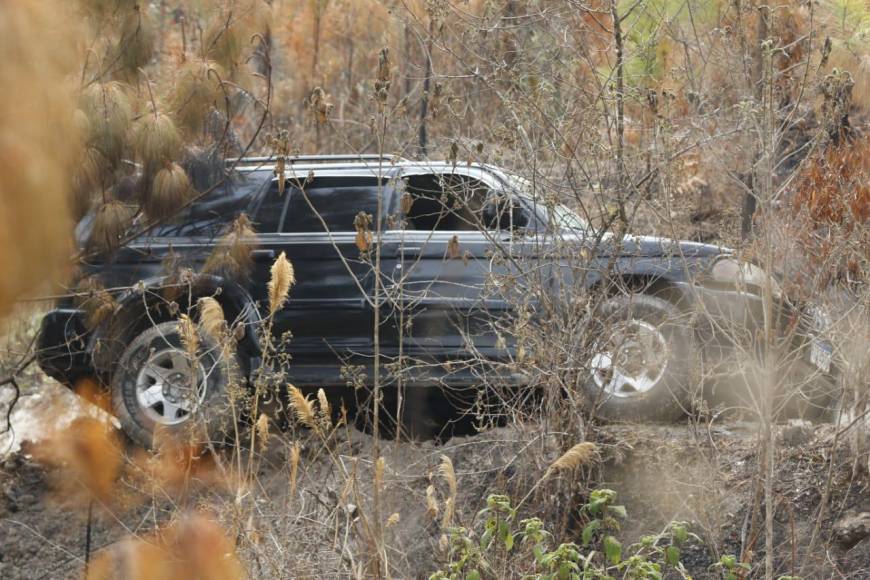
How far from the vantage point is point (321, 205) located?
7.95m

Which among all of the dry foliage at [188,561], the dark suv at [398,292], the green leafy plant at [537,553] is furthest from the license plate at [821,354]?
the dry foliage at [188,561]

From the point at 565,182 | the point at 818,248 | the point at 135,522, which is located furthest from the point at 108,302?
the point at 818,248

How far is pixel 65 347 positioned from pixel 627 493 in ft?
11.8

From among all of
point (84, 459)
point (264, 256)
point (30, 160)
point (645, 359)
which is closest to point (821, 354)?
point (645, 359)

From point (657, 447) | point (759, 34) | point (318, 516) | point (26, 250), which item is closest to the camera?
point (26, 250)

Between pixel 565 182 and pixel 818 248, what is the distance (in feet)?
4.10

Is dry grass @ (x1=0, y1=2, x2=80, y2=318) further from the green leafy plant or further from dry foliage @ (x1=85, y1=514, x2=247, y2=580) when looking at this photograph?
the green leafy plant

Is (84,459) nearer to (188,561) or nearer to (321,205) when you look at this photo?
(321,205)

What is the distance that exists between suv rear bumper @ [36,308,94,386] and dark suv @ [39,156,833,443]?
0.05 feet

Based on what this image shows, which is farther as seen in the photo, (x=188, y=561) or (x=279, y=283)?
(x=279, y=283)

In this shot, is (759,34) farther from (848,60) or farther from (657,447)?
(657,447)

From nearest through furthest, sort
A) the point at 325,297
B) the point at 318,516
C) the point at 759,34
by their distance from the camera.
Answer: the point at 318,516 → the point at 325,297 → the point at 759,34

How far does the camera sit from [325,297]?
7.91m

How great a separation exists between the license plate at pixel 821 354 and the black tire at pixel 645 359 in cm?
59
